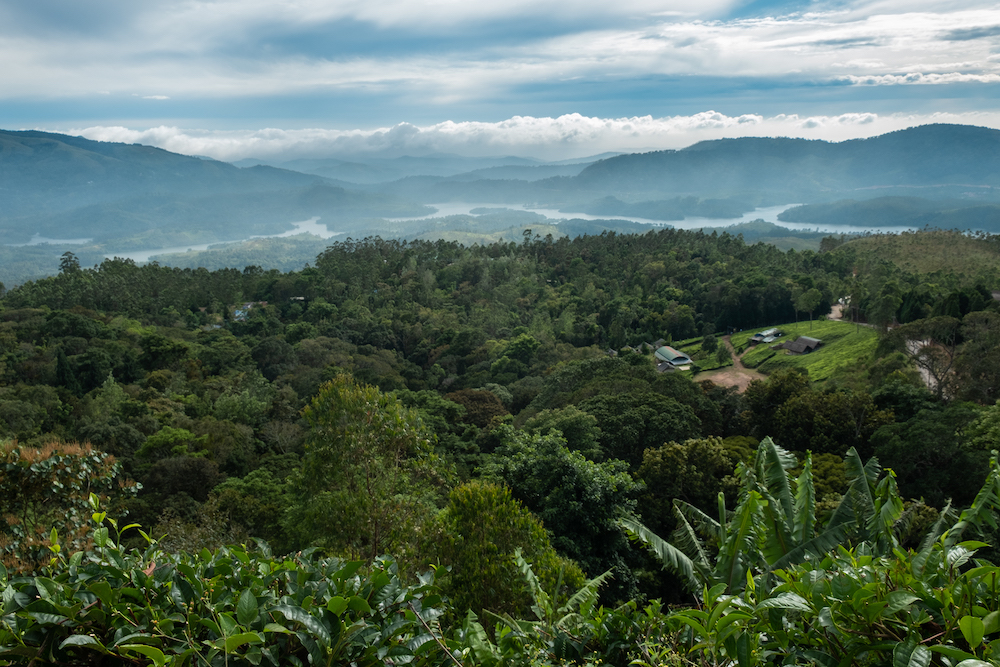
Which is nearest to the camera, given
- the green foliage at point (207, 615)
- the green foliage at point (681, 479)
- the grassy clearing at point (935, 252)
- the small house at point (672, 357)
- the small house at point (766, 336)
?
the green foliage at point (207, 615)

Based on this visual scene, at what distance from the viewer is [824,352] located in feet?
114

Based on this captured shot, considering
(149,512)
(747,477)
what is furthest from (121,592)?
(149,512)

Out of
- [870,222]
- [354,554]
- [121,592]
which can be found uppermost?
[870,222]

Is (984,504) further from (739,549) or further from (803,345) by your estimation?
(803,345)

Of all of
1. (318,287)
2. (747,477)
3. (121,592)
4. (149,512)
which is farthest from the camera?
(318,287)

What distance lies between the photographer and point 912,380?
20547mm

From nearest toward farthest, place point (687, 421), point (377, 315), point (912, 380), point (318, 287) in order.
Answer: point (687, 421)
point (912, 380)
point (377, 315)
point (318, 287)

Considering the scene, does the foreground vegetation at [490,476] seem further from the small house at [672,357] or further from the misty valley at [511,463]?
the small house at [672,357]

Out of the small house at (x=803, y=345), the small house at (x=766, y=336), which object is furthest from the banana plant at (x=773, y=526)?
the small house at (x=766, y=336)

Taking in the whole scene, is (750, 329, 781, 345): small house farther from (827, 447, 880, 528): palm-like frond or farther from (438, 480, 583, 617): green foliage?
(827, 447, 880, 528): palm-like frond

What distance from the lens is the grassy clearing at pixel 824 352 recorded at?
2948cm

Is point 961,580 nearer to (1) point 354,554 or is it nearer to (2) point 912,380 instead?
(1) point 354,554

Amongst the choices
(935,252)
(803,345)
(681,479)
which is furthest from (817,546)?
(935,252)

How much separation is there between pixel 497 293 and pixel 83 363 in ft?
106
